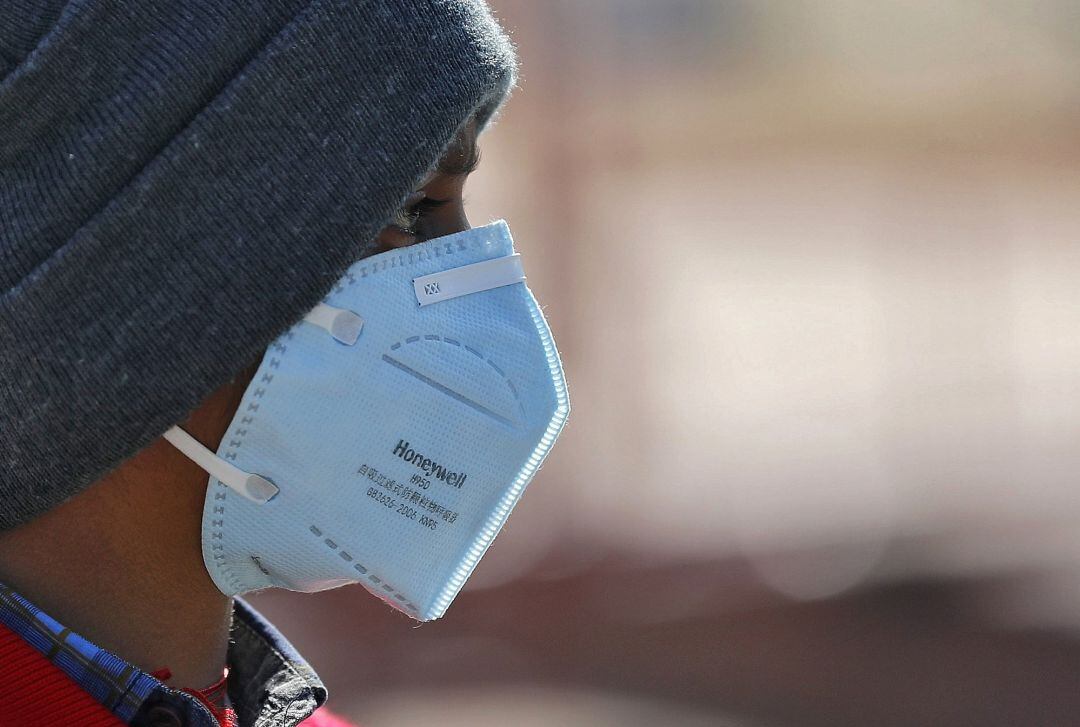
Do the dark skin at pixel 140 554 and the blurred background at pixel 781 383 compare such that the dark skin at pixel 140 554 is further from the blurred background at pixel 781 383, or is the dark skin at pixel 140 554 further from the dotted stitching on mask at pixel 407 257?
the blurred background at pixel 781 383

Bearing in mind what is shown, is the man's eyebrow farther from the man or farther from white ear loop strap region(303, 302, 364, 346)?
white ear loop strap region(303, 302, 364, 346)

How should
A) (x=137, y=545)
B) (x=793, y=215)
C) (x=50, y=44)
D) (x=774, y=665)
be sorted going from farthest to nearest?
(x=793, y=215) → (x=774, y=665) → (x=137, y=545) → (x=50, y=44)

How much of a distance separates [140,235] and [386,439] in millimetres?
461


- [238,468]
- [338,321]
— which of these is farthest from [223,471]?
[338,321]

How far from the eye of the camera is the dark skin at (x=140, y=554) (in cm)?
168

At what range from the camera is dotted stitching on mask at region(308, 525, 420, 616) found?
5.84 ft

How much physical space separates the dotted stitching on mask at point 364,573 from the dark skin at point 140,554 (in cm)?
18

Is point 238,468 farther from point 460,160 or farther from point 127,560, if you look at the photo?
point 460,160

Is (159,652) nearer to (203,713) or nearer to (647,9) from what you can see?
(203,713)

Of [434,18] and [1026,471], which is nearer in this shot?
[434,18]

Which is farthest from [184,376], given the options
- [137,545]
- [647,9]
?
[647,9]

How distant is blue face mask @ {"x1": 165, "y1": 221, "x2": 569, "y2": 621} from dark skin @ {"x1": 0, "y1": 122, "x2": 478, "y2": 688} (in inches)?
1.3

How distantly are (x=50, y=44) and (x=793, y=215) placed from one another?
602 cm

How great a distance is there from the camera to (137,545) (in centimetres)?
172
